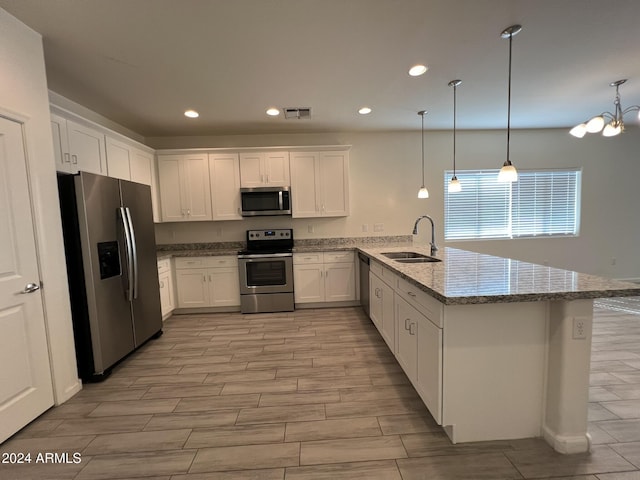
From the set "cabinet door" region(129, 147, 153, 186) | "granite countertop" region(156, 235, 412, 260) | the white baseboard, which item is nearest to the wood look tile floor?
the white baseboard

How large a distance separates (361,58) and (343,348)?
2736mm

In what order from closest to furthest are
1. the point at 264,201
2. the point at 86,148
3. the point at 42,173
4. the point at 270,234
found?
the point at 42,173, the point at 86,148, the point at 264,201, the point at 270,234

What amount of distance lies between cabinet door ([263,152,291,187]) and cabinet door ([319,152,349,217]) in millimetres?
524

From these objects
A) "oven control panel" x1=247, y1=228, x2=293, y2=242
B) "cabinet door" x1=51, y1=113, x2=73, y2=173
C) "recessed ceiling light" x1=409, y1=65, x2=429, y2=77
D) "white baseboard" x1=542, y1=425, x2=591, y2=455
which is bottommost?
"white baseboard" x1=542, y1=425, x2=591, y2=455

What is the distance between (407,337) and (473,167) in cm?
375

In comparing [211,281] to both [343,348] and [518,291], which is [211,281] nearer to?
[343,348]

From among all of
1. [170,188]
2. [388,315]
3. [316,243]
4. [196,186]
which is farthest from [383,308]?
[170,188]

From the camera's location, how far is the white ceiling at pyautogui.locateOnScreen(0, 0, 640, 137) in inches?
73.0

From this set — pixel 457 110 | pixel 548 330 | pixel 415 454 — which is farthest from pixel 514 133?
pixel 415 454

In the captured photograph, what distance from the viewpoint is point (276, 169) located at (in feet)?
13.9

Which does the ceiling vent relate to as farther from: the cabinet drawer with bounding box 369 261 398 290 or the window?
the window

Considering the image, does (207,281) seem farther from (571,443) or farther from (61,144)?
Result: (571,443)

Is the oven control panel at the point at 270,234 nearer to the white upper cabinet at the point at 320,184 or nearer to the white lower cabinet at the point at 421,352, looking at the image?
the white upper cabinet at the point at 320,184

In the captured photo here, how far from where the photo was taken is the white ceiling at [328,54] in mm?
1854
